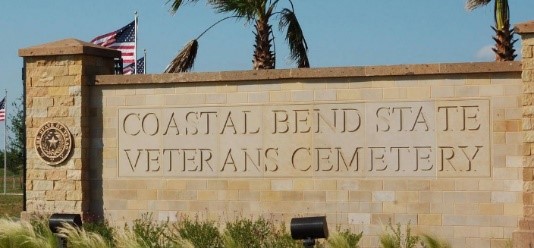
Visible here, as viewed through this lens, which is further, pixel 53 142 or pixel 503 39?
pixel 503 39

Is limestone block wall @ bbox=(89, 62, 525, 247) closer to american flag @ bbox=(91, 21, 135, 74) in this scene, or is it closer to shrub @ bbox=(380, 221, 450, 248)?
shrub @ bbox=(380, 221, 450, 248)

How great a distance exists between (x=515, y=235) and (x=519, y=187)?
25.8 inches

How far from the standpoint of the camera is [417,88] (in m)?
15.0

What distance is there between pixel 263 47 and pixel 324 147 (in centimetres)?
688

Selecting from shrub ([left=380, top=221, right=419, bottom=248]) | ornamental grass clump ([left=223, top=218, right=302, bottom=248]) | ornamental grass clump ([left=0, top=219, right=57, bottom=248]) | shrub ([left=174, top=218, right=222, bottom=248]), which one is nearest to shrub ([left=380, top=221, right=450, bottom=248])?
shrub ([left=380, top=221, right=419, bottom=248])

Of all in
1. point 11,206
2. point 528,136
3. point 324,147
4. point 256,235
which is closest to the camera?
point 528,136

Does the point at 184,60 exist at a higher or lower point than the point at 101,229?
higher

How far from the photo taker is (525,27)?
1412 cm

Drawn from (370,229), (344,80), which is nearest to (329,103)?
(344,80)

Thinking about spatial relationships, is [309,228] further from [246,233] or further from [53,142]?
[53,142]

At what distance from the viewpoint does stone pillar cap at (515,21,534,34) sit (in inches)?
554

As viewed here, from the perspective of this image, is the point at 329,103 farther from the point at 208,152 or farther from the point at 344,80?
the point at 208,152

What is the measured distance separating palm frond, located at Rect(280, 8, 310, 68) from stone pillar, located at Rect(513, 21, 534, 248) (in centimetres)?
906

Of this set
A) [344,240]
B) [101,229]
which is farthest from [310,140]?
[101,229]
